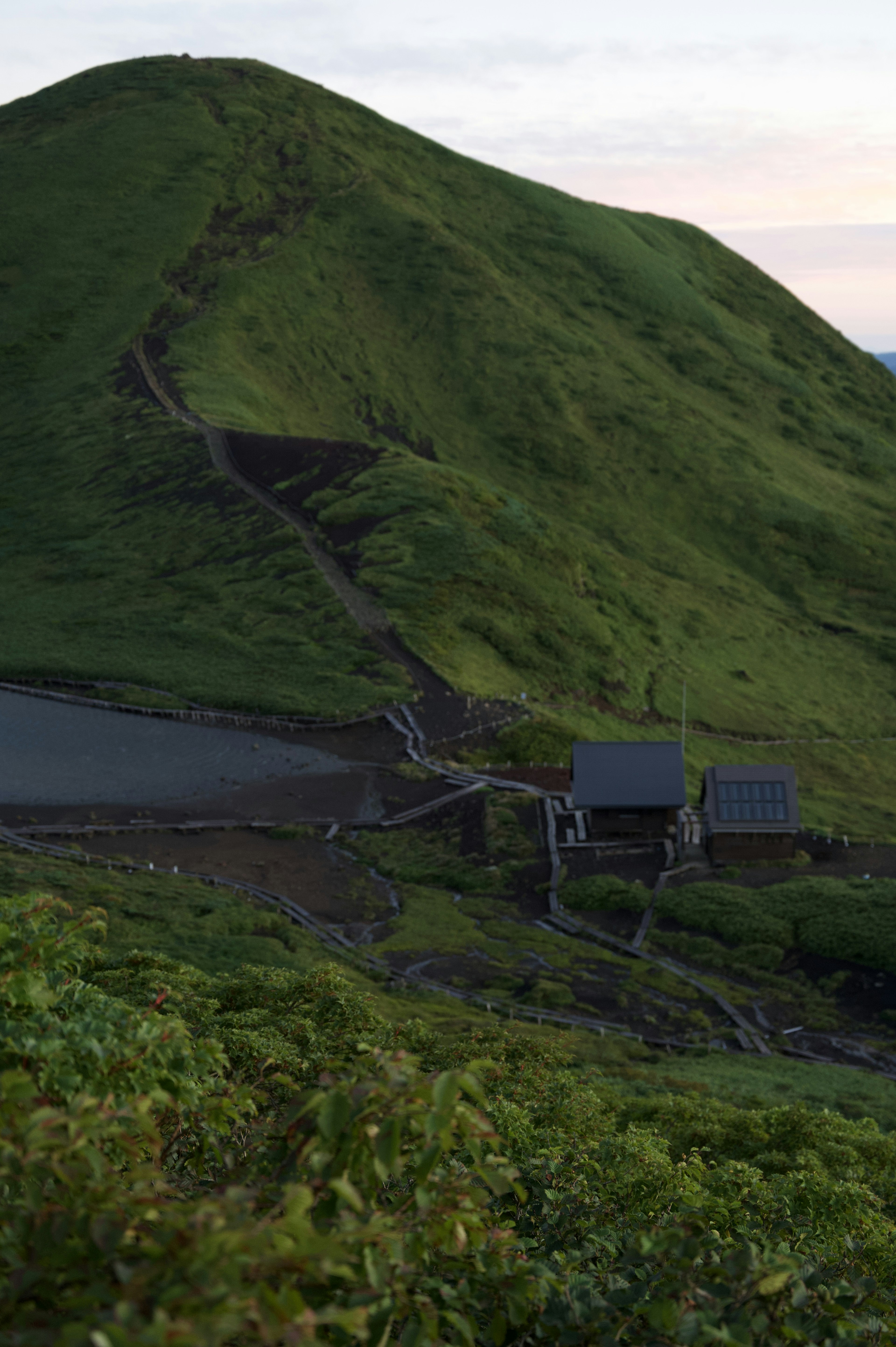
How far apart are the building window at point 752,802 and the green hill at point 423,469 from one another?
33924 mm

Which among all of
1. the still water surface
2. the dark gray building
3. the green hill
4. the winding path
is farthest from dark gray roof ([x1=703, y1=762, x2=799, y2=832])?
the winding path

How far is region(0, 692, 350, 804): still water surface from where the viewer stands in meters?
69.4

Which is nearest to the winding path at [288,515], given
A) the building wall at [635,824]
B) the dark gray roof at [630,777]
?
the dark gray roof at [630,777]

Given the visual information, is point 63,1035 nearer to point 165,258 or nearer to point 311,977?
point 311,977

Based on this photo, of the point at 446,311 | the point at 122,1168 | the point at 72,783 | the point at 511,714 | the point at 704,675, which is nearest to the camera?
the point at 122,1168

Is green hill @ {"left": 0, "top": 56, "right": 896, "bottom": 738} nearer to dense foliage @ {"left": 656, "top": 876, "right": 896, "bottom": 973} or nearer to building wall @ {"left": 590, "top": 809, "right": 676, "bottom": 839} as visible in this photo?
building wall @ {"left": 590, "top": 809, "right": 676, "bottom": 839}

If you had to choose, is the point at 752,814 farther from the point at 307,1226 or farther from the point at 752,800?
the point at 307,1226

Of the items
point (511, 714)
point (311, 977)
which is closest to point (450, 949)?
point (311, 977)

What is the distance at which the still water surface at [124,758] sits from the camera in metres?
69.4

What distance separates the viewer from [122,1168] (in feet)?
27.1

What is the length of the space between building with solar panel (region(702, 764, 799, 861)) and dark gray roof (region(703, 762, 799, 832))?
0.03 m

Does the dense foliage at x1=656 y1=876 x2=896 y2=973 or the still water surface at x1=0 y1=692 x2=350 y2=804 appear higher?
the still water surface at x1=0 y1=692 x2=350 y2=804

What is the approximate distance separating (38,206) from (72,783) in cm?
16236

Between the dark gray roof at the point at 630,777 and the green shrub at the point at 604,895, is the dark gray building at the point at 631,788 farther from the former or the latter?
the green shrub at the point at 604,895
